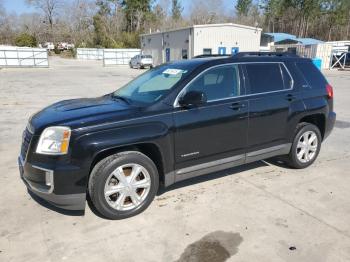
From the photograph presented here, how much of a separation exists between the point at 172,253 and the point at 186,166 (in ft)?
3.83

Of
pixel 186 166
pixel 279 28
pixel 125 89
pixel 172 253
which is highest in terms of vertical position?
pixel 279 28

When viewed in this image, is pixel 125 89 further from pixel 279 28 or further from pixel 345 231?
pixel 279 28

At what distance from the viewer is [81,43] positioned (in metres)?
74.0

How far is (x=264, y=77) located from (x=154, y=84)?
1.55 m

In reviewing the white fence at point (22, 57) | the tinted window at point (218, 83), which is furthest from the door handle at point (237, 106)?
the white fence at point (22, 57)

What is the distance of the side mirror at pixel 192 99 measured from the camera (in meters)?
3.84

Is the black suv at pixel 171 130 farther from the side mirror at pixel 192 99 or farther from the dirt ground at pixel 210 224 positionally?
the dirt ground at pixel 210 224

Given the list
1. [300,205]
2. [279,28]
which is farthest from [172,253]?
[279,28]

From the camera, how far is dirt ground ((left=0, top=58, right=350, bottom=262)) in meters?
3.16

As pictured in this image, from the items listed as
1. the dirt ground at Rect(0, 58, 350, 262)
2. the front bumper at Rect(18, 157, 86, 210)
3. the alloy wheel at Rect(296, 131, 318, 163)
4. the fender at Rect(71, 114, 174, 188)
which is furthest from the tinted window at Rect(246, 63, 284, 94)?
the front bumper at Rect(18, 157, 86, 210)

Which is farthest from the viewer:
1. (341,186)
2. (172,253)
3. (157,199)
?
(341,186)

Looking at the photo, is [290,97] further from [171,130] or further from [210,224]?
[210,224]

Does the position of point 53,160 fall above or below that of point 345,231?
above

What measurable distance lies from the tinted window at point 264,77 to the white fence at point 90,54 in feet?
189
